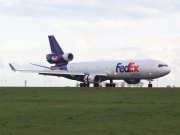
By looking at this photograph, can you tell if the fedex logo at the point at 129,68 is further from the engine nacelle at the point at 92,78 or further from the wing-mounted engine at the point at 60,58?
the wing-mounted engine at the point at 60,58

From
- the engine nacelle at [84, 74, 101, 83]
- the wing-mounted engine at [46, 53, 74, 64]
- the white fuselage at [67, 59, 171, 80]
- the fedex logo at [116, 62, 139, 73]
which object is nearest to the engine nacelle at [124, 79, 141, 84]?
the white fuselage at [67, 59, 171, 80]

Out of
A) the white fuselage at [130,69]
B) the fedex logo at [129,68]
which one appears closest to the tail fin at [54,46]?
the white fuselage at [130,69]

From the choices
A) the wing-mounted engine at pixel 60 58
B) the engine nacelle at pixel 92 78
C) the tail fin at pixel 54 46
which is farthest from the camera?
the tail fin at pixel 54 46

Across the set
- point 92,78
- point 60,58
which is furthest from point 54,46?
point 92,78

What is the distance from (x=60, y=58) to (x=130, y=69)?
19.7 metres

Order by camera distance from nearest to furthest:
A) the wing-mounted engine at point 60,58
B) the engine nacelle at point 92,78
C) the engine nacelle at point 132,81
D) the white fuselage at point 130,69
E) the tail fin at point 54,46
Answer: the white fuselage at point 130,69 < the engine nacelle at point 92,78 < the engine nacelle at point 132,81 < the wing-mounted engine at point 60,58 < the tail fin at point 54,46

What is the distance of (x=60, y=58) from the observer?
91.8 meters

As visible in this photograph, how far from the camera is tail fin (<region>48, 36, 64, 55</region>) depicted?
9529 cm

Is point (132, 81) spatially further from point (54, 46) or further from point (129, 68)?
point (54, 46)

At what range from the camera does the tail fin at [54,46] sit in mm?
95294

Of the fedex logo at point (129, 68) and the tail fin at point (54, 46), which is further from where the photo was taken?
the tail fin at point (54, 46)

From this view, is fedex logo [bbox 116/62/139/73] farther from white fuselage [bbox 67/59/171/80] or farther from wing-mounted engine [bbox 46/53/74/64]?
wing-mounted engine [bbox 46/53/74/64]
